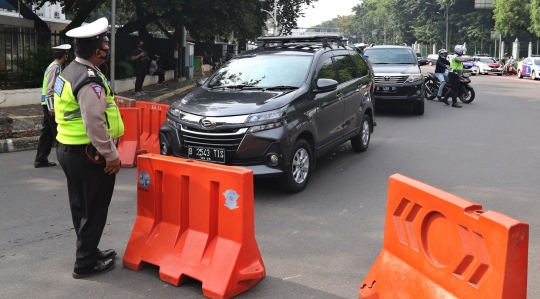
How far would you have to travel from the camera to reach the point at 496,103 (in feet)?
64.2

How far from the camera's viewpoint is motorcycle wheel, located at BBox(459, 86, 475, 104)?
19.0m

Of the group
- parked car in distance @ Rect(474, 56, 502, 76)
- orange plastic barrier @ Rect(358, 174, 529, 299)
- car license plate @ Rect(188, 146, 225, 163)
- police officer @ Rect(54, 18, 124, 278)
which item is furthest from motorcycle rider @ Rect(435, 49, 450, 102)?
parked car in distance @ Rect(474, 56, 502, 76)

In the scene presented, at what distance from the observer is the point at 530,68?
3772 cm

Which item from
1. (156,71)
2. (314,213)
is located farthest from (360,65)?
A: (156,71)

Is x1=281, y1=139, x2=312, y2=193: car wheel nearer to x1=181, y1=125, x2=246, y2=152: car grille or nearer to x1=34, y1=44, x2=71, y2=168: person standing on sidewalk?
x1=181, y1=125, x2=246, y2=152: car grille

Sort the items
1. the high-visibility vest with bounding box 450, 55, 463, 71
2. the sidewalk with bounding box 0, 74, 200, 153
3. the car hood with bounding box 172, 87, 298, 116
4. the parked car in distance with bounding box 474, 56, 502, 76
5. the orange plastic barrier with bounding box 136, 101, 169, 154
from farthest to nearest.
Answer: the parked car in distance with bounding box 474, 56, 502, 76, the high-visibility vest with bounding box 450, 55, 463, 71, the sidewalk with bounding box 0, 74, 200, 153, the orange plastic barrier with bounding box 136, 101, 169, 154, the car hood with bounding box 172, 87, 298, 116

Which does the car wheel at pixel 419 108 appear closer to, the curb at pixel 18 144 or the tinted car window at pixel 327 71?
the tinted car window at pixel 327 71

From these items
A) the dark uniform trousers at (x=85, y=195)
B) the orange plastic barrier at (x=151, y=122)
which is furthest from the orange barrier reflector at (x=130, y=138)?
the dark uniform trousers at (x=85, y=195)

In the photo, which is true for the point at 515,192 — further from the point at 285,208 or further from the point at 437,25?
the point at 437,25

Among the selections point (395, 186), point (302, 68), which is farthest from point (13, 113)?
point (395, 186)

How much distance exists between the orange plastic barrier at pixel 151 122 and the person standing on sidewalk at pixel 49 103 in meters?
1.45

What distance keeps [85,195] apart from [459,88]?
16.1 metres

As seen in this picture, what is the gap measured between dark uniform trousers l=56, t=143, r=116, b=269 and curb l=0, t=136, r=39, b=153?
638 cm

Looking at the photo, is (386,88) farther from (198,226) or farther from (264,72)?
(198,226)
